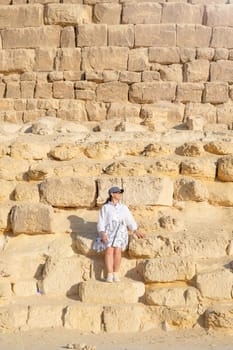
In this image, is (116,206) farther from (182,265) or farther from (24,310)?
(24,310)

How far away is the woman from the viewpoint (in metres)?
6.08

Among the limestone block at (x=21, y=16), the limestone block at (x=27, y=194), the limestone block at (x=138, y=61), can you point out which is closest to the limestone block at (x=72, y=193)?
the limestone block at (x=27, y=194)

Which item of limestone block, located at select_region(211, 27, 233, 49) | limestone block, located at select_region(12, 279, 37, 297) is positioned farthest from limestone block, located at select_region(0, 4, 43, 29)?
limestone block, located at select_region(12, 279, 37, 297)

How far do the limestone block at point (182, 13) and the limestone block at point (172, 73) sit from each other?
1104 mm

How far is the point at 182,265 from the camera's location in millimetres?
5965

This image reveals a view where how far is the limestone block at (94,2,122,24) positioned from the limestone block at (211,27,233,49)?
210 centimetres

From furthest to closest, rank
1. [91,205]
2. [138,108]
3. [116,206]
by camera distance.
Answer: [138,108]
[91,205]
[116,206]

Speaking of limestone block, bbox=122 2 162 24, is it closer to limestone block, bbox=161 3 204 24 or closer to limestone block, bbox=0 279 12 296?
limestone block, bbox=161 3 204 24

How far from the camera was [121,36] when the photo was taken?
12.3 m

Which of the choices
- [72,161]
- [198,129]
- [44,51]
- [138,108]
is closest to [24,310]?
[72,161]

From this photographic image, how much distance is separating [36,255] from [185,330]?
194 cm

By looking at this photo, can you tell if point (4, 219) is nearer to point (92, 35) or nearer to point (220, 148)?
point (220, 148)

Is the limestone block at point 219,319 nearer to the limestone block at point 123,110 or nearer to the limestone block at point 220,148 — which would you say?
the limestone block at point 220,148

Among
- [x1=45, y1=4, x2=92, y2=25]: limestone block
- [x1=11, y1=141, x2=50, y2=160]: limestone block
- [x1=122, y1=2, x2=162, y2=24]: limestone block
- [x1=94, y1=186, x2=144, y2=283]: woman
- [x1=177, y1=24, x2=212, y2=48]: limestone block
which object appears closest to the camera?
[x1=94, y1=186, x2=144, y2=283]: woman
